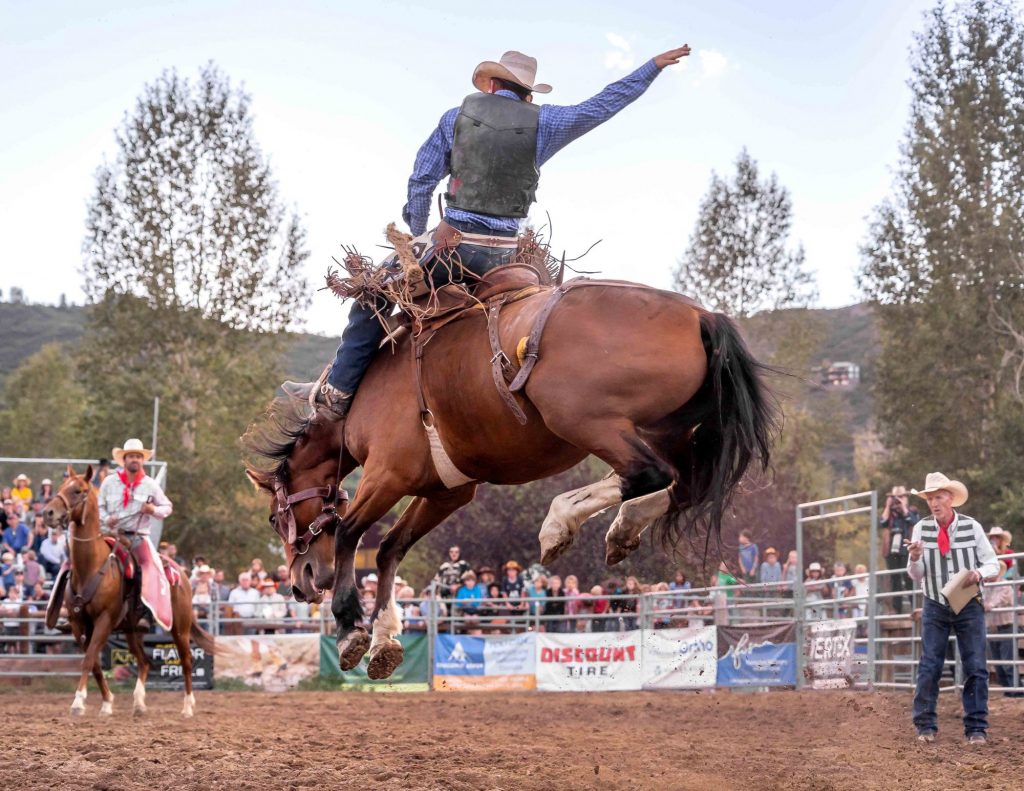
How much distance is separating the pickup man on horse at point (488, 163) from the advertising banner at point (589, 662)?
470 inches

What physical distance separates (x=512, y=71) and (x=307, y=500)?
8.49ft

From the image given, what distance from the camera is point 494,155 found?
19.6 ft

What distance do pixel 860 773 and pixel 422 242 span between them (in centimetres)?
418

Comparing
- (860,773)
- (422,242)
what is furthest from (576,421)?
(860,773)

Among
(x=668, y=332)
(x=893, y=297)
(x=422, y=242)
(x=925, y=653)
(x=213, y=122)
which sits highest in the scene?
(x=213, y=122)

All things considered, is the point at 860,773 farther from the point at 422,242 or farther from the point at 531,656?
the point at 531,656

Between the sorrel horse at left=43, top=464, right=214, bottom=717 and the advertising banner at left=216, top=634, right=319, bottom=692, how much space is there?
163 inches

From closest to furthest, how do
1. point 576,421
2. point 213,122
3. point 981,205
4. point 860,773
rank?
point 576,421 < point 860,773 < point 981,205 < point 213,122

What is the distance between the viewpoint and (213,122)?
34.8 m

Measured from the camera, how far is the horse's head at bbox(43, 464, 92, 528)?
12805 mm

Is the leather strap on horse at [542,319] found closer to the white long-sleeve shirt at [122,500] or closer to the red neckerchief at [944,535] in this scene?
the red neckerchief at [944,535]

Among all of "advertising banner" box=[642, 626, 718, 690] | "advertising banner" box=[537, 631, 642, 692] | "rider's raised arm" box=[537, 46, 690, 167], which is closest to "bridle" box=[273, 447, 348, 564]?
"rider's raised arm" box=[537, 46, 690, 167]

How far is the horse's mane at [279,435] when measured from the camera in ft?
22.8

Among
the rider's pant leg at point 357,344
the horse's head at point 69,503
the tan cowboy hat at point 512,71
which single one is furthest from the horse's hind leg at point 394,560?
the horse's head at point 69,503
